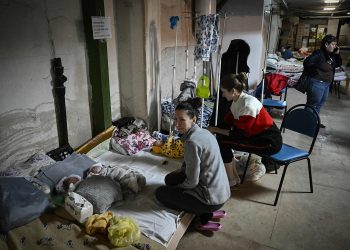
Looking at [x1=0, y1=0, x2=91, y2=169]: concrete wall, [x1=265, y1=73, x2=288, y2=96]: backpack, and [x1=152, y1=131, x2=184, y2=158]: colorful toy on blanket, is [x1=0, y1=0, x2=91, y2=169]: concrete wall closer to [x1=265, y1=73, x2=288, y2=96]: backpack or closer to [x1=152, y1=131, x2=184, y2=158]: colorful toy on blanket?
[x1=152, y1=131, x2=184, y2=158]: colorful toy on blanket

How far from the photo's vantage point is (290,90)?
780 cm

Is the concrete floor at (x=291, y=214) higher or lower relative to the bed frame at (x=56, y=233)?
lower

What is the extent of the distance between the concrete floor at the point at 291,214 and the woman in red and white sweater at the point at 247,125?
509 mm

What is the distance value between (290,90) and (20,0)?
22.9ft

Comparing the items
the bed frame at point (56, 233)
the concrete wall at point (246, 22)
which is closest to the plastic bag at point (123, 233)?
the bed frame at point (56, 233)

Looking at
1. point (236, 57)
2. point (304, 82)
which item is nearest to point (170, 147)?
point (236, 57)

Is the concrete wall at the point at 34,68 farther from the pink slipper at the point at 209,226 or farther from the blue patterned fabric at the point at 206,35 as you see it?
the pink slipper at the point at 209,226

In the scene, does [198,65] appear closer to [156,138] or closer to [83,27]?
[156,138]

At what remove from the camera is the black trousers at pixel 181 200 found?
2146 mm

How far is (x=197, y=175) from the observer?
204 centimetres

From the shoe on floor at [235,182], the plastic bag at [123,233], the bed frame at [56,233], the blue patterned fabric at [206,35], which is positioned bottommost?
the shoe on floor at [235,182]

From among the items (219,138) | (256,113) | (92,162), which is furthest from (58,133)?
(256,113)

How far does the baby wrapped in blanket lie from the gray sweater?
22.1 inches

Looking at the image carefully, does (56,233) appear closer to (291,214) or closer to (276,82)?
(291,214)
